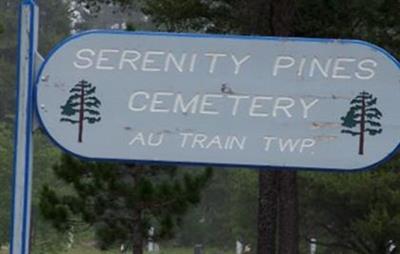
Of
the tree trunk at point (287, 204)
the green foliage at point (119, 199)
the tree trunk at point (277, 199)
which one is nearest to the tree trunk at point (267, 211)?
the tree trunk at point (277, 199)

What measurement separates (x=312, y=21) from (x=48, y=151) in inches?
1023

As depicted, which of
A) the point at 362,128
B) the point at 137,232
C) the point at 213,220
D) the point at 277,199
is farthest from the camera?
the point at 213,220

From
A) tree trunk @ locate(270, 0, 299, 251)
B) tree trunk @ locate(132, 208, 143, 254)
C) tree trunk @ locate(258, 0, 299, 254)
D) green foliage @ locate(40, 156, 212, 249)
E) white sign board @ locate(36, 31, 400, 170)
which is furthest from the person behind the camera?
tree trunk @ locate(270, 0, 299, 251)

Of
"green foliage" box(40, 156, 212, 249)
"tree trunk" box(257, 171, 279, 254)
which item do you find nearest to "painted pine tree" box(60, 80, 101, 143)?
"green foliage" box(40, 156, 212, 249)

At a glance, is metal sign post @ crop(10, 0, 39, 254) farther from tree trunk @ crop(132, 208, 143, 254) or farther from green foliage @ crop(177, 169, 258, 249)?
green foliage @ crop(177, 169, 258, 249)

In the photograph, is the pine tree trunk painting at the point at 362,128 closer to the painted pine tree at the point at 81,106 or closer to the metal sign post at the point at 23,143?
the painted pine tree at the point at 81,106

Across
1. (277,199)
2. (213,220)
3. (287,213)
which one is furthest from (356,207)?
(213,220)

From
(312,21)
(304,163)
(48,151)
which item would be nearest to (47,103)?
(304,163)

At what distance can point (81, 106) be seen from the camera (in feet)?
18.1

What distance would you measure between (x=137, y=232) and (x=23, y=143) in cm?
908

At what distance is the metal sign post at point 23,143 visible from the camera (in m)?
5.51

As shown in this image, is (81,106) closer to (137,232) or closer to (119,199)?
(119,199)

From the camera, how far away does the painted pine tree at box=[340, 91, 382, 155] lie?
17.9ft

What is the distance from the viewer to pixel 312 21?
18047 mm
